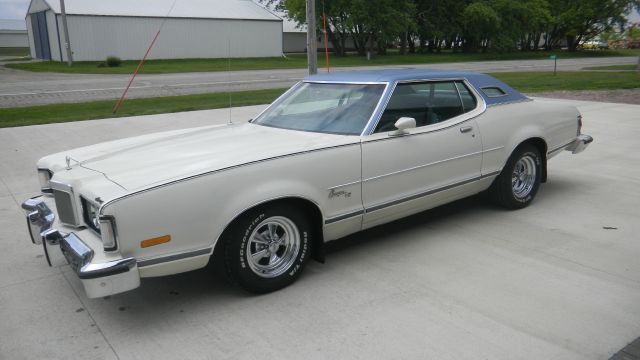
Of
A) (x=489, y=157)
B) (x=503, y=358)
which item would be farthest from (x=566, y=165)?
(x=503, y=358)

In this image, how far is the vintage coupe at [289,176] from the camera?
318cm

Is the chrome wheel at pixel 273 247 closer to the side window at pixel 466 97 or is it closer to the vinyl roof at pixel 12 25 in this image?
the side window at pixel 466 97

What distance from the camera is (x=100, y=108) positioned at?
505 inches

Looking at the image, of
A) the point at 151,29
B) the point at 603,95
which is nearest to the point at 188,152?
the point at 603,95

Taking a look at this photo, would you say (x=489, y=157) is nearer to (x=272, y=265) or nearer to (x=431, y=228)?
(x=431, y=228)

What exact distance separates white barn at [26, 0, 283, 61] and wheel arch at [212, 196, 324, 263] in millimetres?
33423

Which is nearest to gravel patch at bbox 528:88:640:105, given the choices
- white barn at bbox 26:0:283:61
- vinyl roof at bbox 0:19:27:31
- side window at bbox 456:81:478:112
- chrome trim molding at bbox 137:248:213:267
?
side window at bbox 456:81:478:112

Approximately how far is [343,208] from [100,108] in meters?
10.5

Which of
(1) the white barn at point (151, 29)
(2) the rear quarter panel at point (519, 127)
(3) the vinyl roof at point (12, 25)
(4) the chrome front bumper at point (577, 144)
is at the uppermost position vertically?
(3) the vinyl roof at point (12, 25)

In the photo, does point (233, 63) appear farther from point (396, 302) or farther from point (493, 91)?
point (396, 302)

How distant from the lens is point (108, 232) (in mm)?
3043

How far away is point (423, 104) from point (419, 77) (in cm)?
25

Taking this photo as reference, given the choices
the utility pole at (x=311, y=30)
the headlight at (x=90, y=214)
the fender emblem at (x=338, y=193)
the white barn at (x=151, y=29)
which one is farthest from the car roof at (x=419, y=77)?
the white barn at (x=151, y=29)

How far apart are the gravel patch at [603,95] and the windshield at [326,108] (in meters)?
10.9
